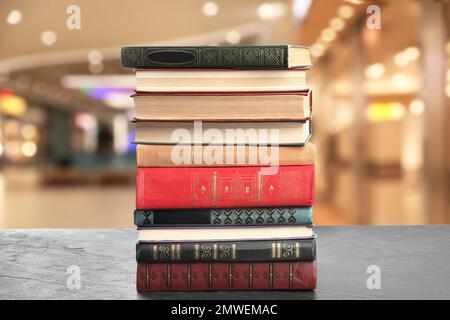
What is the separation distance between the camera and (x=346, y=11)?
598 cm

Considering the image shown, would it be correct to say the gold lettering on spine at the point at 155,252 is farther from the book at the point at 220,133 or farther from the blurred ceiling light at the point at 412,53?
the blurred ceiling light at the point at 412,53

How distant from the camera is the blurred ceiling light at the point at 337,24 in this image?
6391mm

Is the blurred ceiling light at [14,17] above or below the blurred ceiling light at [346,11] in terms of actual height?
above

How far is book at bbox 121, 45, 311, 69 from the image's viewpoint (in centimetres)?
68

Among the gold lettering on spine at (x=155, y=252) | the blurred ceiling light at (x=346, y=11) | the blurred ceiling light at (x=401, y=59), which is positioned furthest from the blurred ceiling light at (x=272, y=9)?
the gold lettering on spine at (x=155, y=252)

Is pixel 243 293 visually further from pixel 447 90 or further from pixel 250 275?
pixel 447 90

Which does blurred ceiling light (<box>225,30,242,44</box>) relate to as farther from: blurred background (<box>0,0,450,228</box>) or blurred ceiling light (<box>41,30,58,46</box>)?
blurred ceiling light (<box>41,30,58,46</box>)

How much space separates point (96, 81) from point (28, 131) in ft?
32.4

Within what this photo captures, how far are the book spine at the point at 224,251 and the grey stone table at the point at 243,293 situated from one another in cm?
4

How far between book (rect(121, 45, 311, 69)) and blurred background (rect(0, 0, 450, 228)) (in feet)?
9.86

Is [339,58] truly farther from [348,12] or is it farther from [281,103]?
[281,103]

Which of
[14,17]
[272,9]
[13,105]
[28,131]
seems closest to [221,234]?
[272,9]

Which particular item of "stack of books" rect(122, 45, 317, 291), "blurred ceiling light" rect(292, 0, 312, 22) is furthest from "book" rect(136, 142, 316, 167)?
"blurred ceiling light" rect(292, 0, 312, 22)
